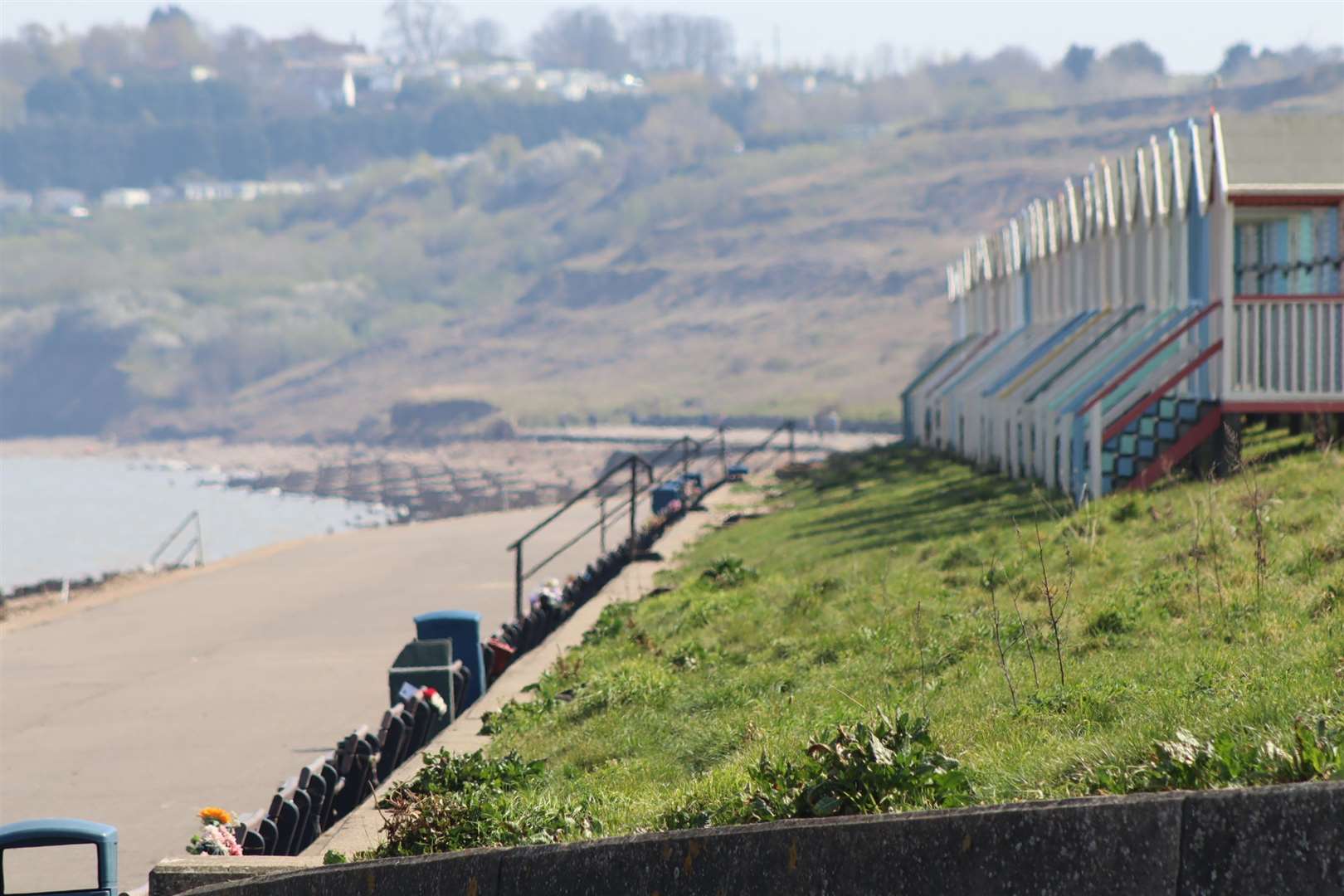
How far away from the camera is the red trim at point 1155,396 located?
1652 cm

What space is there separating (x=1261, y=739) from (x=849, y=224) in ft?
564

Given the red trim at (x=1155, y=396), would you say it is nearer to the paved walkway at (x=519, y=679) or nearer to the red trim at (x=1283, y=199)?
the red trim at (x=1283, y=199)

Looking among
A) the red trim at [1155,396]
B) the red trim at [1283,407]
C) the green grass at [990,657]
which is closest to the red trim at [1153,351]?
the red trim at [1155,396]

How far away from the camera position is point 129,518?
96.5 metres

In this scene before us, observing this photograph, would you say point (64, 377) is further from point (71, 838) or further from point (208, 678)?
point (71, 838)

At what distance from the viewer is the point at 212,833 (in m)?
7.31

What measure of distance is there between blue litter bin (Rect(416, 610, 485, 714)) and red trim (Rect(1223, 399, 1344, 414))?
7.87m

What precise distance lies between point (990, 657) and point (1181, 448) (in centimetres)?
848

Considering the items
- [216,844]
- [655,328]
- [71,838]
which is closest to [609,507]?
[216,844]

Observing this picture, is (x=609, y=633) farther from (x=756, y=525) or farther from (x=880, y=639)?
(x=756, y=525)

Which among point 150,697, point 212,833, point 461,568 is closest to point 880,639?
point 212,833

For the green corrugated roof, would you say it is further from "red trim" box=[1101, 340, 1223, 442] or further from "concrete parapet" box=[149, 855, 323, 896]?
"concrete parapet" box=[149, 855, 323, 896]

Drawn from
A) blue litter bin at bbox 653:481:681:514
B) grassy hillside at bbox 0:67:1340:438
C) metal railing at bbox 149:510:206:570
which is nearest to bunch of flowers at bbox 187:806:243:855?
blue litter bin at bbox 653:481:681:514

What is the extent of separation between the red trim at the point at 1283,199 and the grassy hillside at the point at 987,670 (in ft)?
8.97
